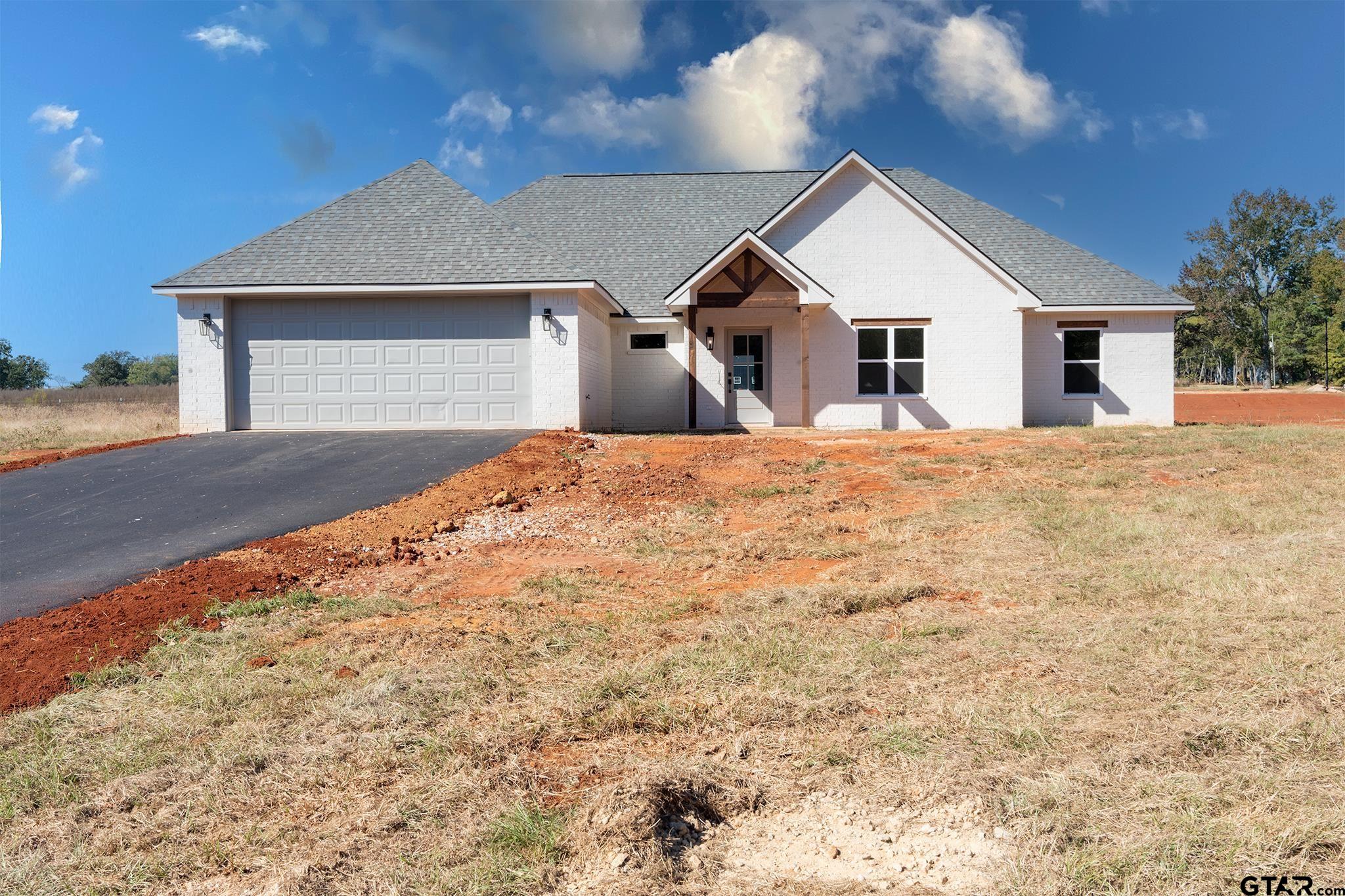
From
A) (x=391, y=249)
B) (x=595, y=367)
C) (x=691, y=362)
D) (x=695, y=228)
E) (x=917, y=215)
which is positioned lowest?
(x=595, y=367)

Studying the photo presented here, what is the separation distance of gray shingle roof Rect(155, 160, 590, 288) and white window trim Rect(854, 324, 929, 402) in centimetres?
679

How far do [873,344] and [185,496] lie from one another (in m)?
14.3

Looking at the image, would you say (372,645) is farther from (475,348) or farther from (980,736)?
(475,348)

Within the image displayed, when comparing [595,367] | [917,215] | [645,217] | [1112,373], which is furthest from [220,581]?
[1112,373]

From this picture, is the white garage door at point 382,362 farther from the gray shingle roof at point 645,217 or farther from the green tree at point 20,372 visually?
the green tree at point 20,372

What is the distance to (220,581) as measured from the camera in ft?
22.6

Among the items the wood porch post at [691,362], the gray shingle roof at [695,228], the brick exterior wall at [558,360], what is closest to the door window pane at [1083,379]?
the gray shingle roof at [695,228]

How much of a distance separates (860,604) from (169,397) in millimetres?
42659

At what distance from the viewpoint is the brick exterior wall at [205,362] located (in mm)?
16656

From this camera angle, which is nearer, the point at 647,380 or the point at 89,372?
the point at 647,380

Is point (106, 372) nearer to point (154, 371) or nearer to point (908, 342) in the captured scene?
point (154, 371)

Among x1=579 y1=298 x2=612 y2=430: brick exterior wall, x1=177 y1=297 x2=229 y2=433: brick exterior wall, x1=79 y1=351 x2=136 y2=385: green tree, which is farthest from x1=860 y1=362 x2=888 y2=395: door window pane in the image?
x1=79 y1=351 x2=136 y2=385: green tree

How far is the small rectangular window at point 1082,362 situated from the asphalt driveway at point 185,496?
13356 mm

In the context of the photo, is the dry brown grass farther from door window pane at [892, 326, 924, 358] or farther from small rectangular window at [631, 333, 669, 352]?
small rectangular window at [631, 333, 669, 352]
